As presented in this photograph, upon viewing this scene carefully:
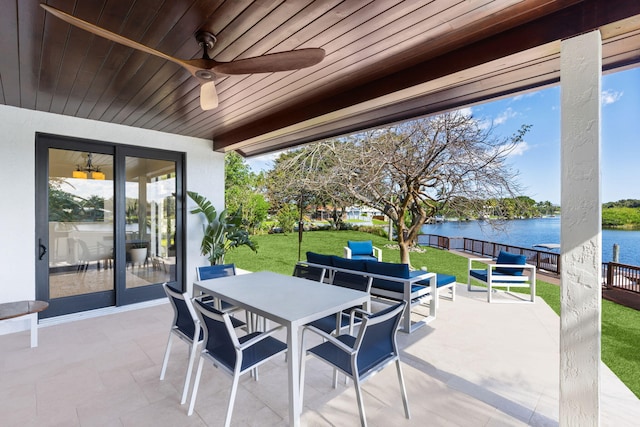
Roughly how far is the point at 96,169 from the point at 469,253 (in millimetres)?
11266

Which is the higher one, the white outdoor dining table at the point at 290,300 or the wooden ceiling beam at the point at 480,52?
the wooden ceiling beam at the point at 480,52

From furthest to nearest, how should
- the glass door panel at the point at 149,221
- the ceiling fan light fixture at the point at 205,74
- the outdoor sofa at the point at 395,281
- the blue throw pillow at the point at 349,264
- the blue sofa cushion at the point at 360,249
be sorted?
the blue sofa cushion at the point at 360,249, the glass door panel at the point at 149,221, the blue throw pillow at the point at 349,264, the outdoor sofa at the point at 395,281, the ceiling fan light fixture at the point at 205,74

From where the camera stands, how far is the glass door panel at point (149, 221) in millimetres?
4754

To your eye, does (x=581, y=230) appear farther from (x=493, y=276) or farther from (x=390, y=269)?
(x=493, y=276)

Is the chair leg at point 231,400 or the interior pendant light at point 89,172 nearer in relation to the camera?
the chair leg at point 231,400

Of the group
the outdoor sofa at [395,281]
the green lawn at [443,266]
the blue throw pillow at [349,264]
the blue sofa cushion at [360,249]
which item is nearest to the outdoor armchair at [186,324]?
the outdoor sofa at [395,281]

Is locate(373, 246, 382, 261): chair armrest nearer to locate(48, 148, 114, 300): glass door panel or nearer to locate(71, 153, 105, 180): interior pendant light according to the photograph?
locate(48, 148, 114, 300): glass door panel

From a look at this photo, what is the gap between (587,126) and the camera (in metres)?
1.83

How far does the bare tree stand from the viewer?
595 centimetres

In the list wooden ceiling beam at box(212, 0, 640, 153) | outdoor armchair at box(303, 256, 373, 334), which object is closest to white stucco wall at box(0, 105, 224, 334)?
wooden ceiling beam at box(212, 0, 640, 153)

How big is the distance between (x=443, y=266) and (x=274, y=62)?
8.40m

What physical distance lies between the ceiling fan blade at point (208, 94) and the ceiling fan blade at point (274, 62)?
249 millimetres

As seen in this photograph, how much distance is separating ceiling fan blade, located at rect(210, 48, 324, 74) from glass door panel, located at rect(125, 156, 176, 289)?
356 cm

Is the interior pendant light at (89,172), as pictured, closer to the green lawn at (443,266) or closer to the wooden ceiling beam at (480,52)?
the wooden ceiling beam at (480,52)
